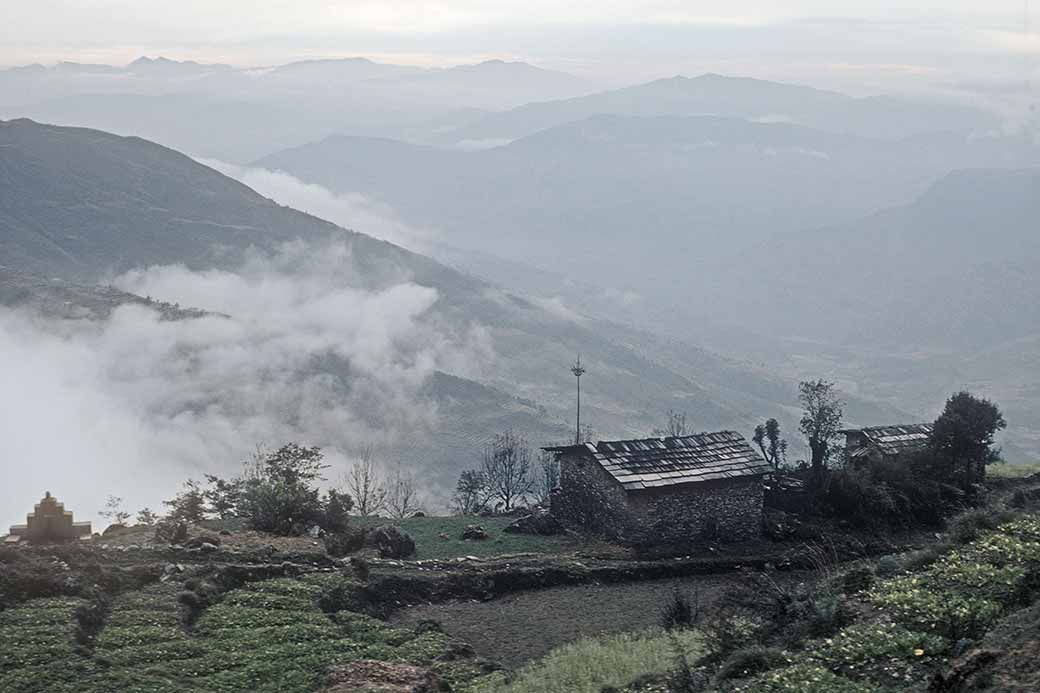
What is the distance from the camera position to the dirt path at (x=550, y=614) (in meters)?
24.7

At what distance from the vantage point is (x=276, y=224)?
191625 mm

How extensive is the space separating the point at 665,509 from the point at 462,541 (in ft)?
20.1

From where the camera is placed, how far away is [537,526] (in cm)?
3522

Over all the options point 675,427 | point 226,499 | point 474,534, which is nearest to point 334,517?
point 474,534

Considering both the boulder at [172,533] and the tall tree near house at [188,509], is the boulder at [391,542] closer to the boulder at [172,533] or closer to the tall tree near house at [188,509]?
the boulder at [172,533]

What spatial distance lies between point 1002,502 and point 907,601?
56.0ft

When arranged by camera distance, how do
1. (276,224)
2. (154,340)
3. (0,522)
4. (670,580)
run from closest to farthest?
(670,580) → (0,522) → (154,340) → (276,224)

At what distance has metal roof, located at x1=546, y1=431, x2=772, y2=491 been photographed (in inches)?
1312

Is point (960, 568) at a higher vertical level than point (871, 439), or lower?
lower

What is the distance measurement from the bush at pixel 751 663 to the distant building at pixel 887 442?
23406mm

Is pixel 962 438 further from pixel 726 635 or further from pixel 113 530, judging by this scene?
pixel 113 530

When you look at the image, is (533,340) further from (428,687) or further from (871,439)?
(428,687)

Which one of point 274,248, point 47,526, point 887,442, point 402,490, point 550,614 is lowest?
point 550,614

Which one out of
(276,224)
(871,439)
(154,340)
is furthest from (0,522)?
(276,224)
